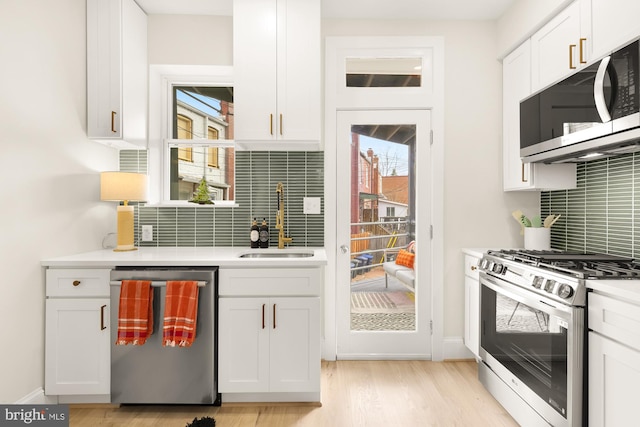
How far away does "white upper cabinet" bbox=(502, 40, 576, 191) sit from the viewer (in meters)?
2.53

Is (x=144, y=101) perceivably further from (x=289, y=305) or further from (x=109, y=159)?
(x=289, y=305)

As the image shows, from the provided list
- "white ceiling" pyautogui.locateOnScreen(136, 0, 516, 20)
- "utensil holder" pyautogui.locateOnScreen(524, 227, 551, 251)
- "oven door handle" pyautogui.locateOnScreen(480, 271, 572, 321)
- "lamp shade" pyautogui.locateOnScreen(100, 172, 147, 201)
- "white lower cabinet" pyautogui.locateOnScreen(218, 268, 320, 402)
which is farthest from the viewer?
"white ceiling" pyautogui.locateOnScreen(136, 0, 516, 20)

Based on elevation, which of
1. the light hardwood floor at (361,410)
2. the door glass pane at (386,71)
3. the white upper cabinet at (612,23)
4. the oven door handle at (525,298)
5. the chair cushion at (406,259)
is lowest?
the light hardwood floor at (361,410)

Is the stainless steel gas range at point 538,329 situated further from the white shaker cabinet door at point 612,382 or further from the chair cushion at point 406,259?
the chair cushion at point 406,259

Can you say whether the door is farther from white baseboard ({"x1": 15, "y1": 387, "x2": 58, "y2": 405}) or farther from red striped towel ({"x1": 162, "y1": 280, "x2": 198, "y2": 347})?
white baseboard ({"x1": 15, "y1": 387, "x2": 58, "y2": 405})

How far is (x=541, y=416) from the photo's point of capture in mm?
1851

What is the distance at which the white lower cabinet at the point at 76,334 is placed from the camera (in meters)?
2.20

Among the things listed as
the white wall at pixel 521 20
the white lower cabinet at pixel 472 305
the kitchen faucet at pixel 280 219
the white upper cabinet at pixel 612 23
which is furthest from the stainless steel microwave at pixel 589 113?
the kitchen faucet at pixel 280 219

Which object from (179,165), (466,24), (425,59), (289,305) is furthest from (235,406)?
(466,24)

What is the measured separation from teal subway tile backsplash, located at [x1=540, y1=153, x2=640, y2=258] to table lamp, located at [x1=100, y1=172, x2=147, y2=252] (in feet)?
9.82

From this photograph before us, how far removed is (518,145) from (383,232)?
1155mm

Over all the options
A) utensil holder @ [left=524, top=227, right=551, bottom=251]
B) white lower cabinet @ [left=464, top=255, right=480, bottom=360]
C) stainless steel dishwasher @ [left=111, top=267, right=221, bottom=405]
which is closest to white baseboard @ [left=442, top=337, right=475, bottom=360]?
white lower cabinet @ [left=464, top=255, right=480, bottom=360]

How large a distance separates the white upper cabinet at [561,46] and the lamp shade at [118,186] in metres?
2.76

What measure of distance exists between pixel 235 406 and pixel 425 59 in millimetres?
2846
